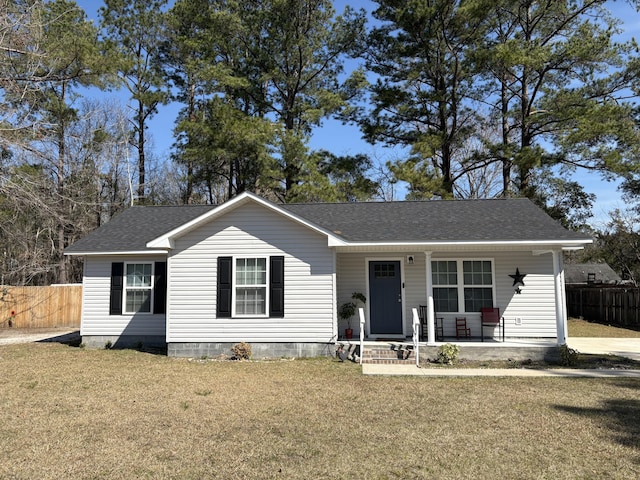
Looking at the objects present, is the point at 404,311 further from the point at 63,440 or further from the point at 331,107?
the point at 331,107

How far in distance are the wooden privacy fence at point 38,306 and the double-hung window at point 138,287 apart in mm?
8944

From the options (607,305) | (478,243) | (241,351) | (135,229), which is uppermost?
(135,229)

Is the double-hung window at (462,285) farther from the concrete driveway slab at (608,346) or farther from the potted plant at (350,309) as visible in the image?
the concrete driveway slab at (608,346)

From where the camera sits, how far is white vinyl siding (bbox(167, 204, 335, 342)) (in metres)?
11.0

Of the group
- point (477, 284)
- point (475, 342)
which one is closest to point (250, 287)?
point (475, 342)

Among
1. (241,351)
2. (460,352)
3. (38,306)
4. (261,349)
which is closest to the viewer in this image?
(460,352)

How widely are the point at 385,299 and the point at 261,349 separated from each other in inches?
141

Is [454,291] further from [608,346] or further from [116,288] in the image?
[116,288]

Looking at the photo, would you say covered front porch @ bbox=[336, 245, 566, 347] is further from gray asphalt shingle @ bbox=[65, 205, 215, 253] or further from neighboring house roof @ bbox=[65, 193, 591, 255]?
gray asphalt shingle @ bbox=[65, 205, 215, 253]

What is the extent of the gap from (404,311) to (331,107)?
13.3m

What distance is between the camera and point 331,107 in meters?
22.2

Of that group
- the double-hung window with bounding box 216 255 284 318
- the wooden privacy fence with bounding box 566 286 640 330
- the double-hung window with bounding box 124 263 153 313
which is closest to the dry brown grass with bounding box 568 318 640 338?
the wooden privacy fence with bounding box 566 286 640 330

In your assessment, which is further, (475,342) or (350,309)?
(350,309)

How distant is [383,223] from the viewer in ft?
40.7
